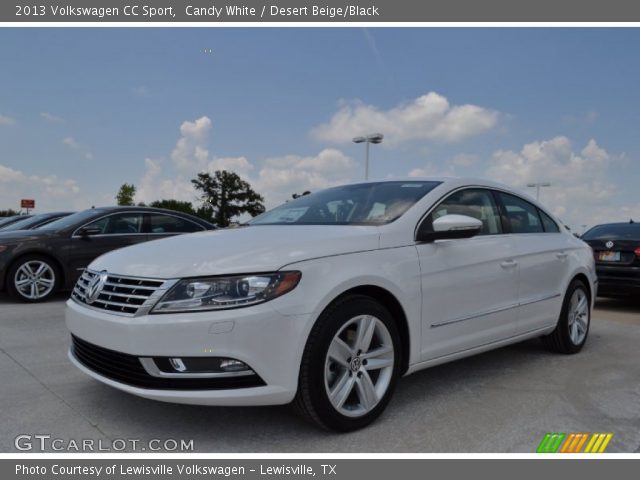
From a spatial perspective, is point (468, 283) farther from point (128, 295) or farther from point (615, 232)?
point (615, 232)

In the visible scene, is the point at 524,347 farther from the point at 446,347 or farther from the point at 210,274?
the point at 210,274

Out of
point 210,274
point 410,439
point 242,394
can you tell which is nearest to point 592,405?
point 410,439

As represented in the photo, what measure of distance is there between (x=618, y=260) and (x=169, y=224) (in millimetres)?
6693

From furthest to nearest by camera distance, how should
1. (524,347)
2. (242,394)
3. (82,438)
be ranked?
(524,347)
(82,438)
(242,394)

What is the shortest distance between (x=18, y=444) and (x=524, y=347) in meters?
4.21

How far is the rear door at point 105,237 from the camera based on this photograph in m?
8.03

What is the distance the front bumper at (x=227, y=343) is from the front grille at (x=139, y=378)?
15mm

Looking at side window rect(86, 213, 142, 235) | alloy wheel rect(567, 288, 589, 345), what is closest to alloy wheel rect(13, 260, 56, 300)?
side window rect(86, 213, 142, 235)

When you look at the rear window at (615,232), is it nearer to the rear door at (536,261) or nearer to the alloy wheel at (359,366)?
the rear door at (536,261)

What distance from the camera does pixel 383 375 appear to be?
3244 millimetres

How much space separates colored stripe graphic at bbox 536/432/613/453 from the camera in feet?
9.63

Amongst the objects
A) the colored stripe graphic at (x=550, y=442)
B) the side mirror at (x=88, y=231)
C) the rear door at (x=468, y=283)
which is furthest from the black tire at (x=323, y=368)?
the side mirror at (x=88, y=231)

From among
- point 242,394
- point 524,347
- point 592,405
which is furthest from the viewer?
point 524,347

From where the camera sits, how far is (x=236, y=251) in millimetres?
2926
